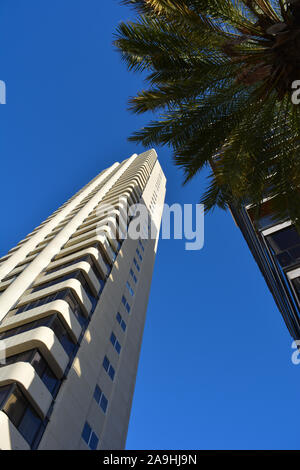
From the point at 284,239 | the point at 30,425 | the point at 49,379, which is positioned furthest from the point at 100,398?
the point at 284,239

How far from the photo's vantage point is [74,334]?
16531 mm

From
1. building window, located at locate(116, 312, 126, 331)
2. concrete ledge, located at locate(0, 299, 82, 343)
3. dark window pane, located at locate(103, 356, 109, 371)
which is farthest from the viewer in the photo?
building window, located at locate(116, 312, 126, 331)

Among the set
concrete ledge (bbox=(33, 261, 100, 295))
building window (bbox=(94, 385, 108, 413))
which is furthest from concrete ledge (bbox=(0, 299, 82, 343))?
concrete ledge (bbox=(33, 261, 100, 295))

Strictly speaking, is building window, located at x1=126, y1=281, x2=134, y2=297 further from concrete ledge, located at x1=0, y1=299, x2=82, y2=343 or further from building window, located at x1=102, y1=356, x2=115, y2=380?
concrete ledge, located at x1=0, y1=299, x2=82, y2=343

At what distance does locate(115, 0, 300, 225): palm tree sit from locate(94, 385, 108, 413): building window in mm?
11578

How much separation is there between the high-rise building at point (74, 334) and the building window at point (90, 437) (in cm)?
4

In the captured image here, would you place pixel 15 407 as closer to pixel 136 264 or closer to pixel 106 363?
pixel 106 363

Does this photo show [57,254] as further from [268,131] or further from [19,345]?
[268,131]

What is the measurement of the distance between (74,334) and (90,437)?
4396 mm

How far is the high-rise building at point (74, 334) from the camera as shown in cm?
1280

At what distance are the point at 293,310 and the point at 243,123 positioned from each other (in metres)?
11.1

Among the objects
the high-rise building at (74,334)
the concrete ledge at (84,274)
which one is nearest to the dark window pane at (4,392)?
the high-rise building at (74,334)

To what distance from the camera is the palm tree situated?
820 cm

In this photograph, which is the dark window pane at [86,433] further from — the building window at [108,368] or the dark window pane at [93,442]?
the building window at [108,368]
